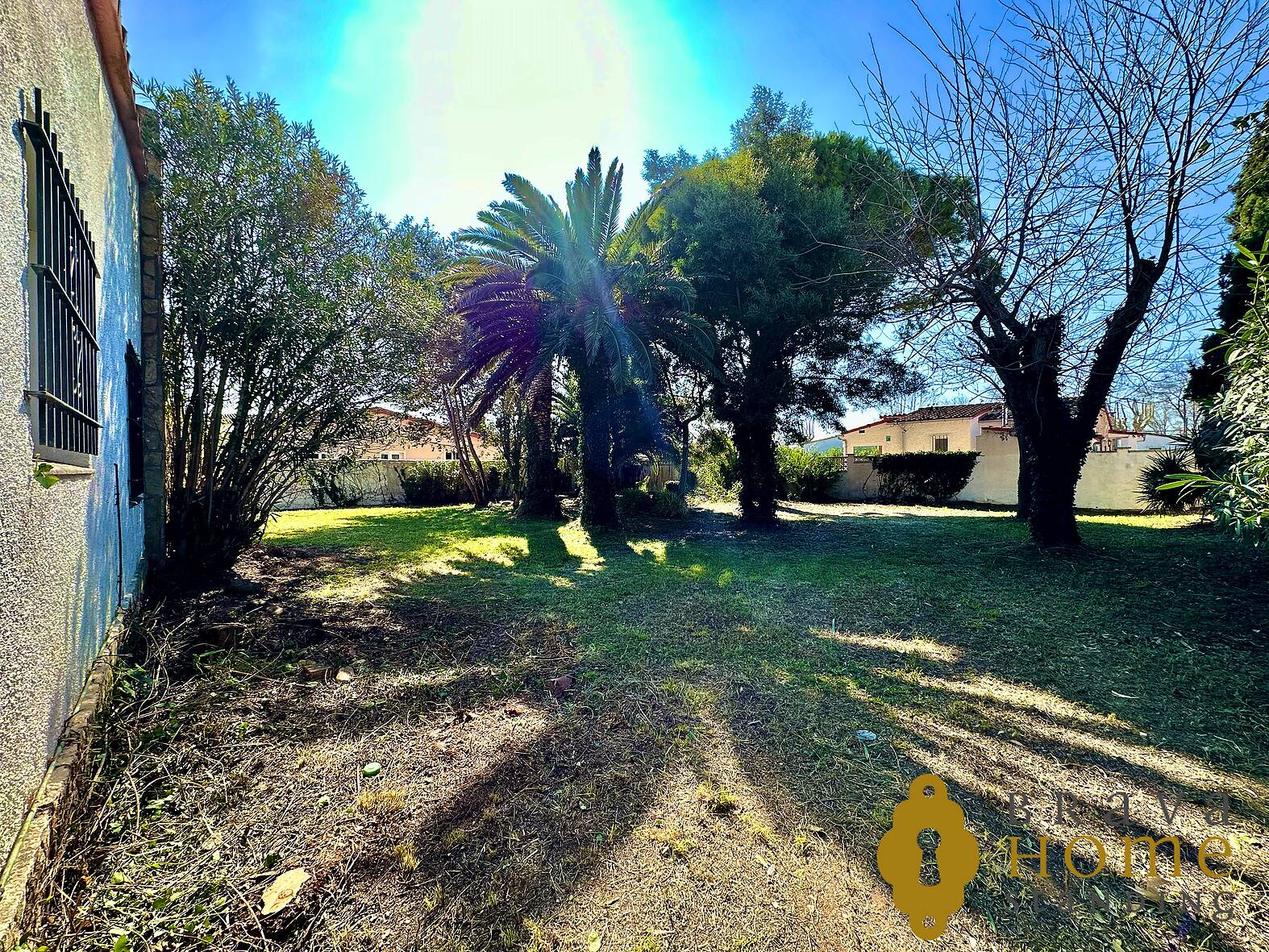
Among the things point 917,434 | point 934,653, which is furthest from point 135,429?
point 917,434

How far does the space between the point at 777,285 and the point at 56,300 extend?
9.17m

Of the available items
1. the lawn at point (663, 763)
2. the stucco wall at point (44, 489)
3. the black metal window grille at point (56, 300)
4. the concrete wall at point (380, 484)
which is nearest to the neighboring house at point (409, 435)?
the concrete wall at point (380, 484)

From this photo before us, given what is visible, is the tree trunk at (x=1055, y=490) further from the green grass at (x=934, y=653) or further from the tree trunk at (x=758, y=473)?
the tree trunk at (x=758, y=473)

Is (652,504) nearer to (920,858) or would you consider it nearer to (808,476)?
(808,476)

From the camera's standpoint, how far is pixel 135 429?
4219 millimetres

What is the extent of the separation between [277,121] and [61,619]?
17.2 ft

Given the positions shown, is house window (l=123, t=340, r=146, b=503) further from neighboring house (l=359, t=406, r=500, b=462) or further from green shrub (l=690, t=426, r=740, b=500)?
green shrub (l=690, t=426, r=740, b=500)

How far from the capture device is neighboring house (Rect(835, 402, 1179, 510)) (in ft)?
43.3

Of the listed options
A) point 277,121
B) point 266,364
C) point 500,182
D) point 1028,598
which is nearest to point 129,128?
point 277,121

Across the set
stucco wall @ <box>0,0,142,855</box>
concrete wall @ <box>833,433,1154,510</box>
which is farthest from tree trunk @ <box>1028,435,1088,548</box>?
stucco wall @ <box>0,0,142,855</box>

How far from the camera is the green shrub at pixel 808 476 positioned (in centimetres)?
1677

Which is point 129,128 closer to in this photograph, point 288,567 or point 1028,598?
point 288,567

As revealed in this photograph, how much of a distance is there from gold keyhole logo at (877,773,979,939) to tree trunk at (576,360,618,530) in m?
8.13

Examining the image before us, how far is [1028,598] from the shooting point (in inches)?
199
